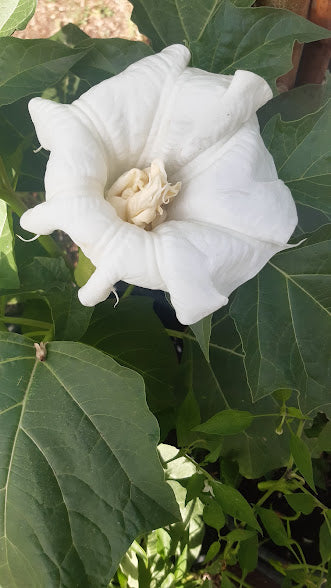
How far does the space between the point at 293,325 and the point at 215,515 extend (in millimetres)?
194

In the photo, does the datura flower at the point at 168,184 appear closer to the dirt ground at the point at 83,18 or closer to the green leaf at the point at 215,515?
the green leaf at the point at 215,515

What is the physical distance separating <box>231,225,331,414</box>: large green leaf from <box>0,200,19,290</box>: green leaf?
20cm

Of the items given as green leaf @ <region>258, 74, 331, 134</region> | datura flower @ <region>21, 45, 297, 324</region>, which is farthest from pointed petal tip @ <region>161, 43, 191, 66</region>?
green leaf @ <region>258, 74, 331, 134</region>

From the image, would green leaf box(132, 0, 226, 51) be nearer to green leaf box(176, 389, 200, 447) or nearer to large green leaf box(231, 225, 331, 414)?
large green leaf box(231, 225, 331, 414)

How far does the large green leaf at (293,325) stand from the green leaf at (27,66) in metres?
0.26

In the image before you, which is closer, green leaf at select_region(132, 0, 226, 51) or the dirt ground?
green leaf at select_region(132, 0, 226, 51)

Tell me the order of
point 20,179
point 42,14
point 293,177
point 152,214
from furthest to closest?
point 42,14 < point 20,179 < point 293,177 < point 152,214

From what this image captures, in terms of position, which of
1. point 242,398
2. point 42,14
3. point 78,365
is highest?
point 42,14

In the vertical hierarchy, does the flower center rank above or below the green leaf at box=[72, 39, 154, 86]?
below

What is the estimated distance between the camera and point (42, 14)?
1.02m

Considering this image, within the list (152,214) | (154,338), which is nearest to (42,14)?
(154,338)

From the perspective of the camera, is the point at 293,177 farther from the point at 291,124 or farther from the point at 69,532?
the point at 69,532

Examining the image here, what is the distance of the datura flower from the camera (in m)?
0.39

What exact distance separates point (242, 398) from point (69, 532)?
30 cm
